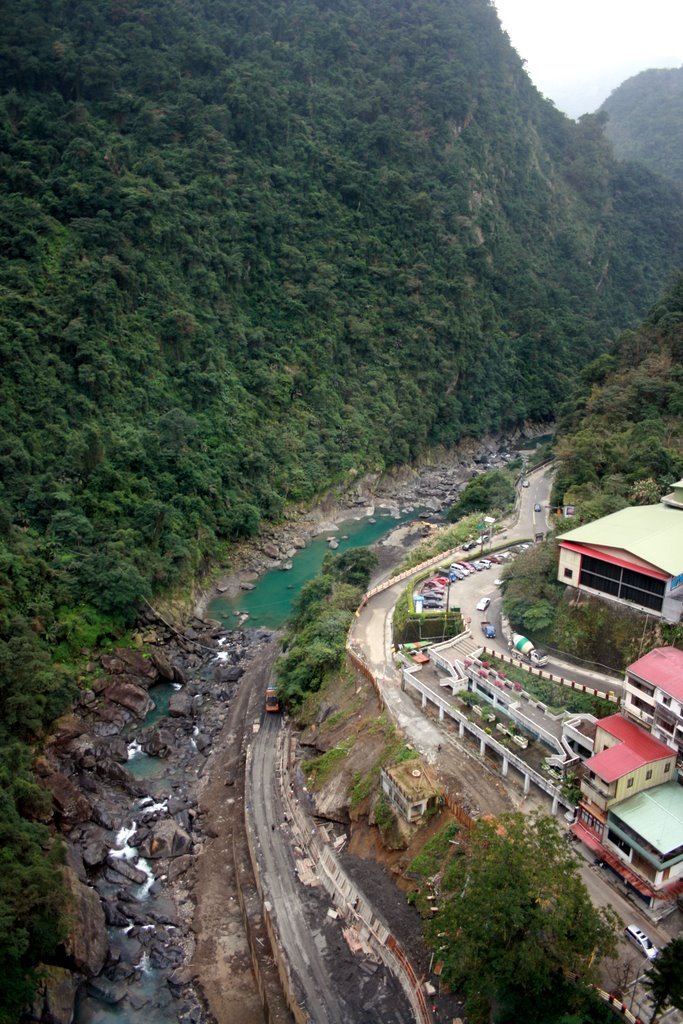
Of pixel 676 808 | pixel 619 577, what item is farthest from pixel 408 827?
pixel 619 577

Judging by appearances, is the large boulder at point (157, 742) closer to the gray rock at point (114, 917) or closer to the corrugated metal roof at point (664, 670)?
the gray rock at point (114, 917)

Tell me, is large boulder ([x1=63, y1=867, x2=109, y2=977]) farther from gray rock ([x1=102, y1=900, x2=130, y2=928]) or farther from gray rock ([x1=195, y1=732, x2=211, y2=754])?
gray rock ([x1=195, y1=732, x2=211, y2=754])

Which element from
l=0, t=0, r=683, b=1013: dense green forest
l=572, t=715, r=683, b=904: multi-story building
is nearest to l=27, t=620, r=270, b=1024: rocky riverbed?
l=0, t=0, r=683, b=1013: dense green forest

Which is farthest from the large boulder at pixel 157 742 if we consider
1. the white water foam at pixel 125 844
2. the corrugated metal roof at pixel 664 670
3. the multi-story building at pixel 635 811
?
the corrugated metal roof at pixel 664 670

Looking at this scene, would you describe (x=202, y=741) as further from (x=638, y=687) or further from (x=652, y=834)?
(x=652, y=834)

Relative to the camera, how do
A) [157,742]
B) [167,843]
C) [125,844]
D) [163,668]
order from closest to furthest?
[167,843] < [125,844] < [157,742] < [163,668]

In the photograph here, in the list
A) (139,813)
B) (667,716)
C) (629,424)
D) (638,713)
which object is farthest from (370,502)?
(667,716)
